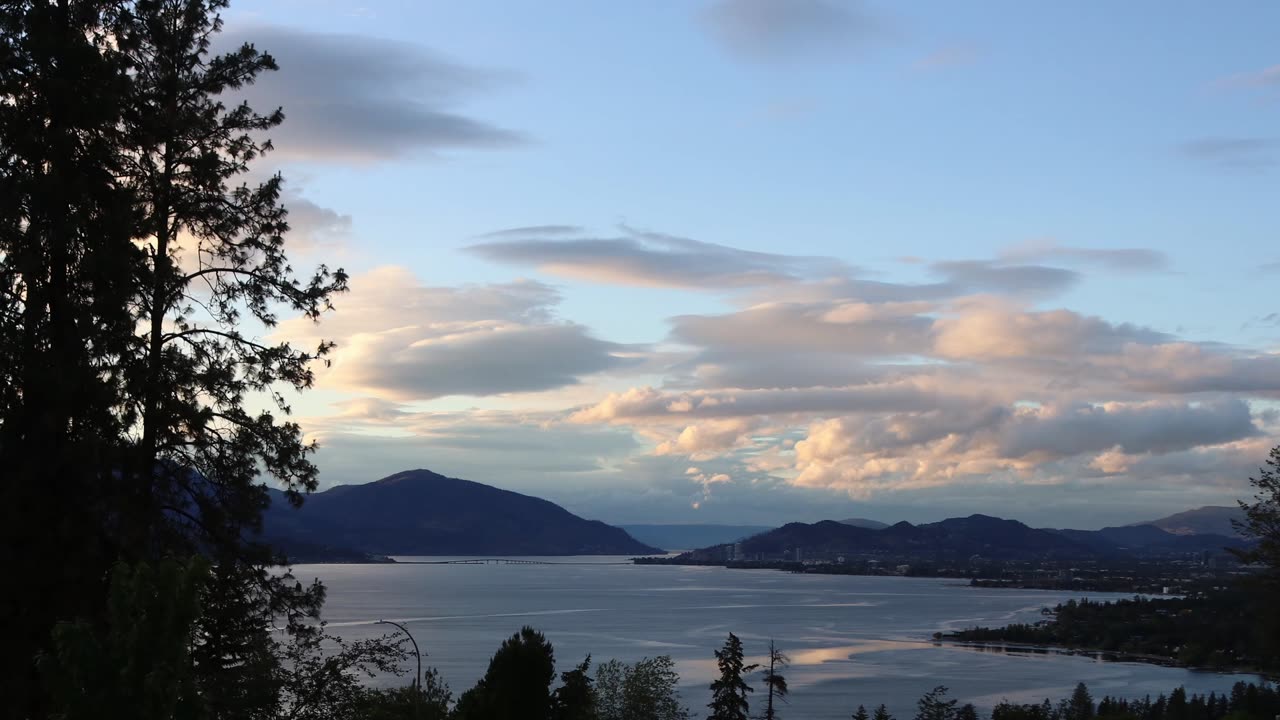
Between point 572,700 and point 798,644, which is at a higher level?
point 572,700

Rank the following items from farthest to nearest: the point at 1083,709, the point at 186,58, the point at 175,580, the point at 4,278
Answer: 1. the point at 1083,709
2. the point at 186,58
3. the point at 4,278
4. the point at 175,580

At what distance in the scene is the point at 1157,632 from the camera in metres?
148

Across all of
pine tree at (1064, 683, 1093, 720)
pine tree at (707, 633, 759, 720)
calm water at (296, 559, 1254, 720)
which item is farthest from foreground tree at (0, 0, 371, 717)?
calm water at (296, 559, 1254, 720)

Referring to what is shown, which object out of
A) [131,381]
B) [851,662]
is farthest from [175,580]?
[851,662]

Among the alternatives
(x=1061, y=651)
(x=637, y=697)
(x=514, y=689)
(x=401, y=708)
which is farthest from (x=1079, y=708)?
(x=1061, y=651)

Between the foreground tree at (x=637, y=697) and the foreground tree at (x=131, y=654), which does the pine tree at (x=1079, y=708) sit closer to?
the foreground tree at (x=637, y=697)

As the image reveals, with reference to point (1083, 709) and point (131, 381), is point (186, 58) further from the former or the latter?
point (1083, 709)

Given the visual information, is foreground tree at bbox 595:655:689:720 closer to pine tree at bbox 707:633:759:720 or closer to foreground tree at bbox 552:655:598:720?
pine tree at bbox 707:633:759:720

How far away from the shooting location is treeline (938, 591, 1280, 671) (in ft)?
423

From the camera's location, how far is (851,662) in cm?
11406

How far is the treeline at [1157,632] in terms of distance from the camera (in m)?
129

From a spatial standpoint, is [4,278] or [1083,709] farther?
[1083,709]

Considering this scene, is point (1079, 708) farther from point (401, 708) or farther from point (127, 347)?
point (127, 347)

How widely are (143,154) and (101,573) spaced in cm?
638
